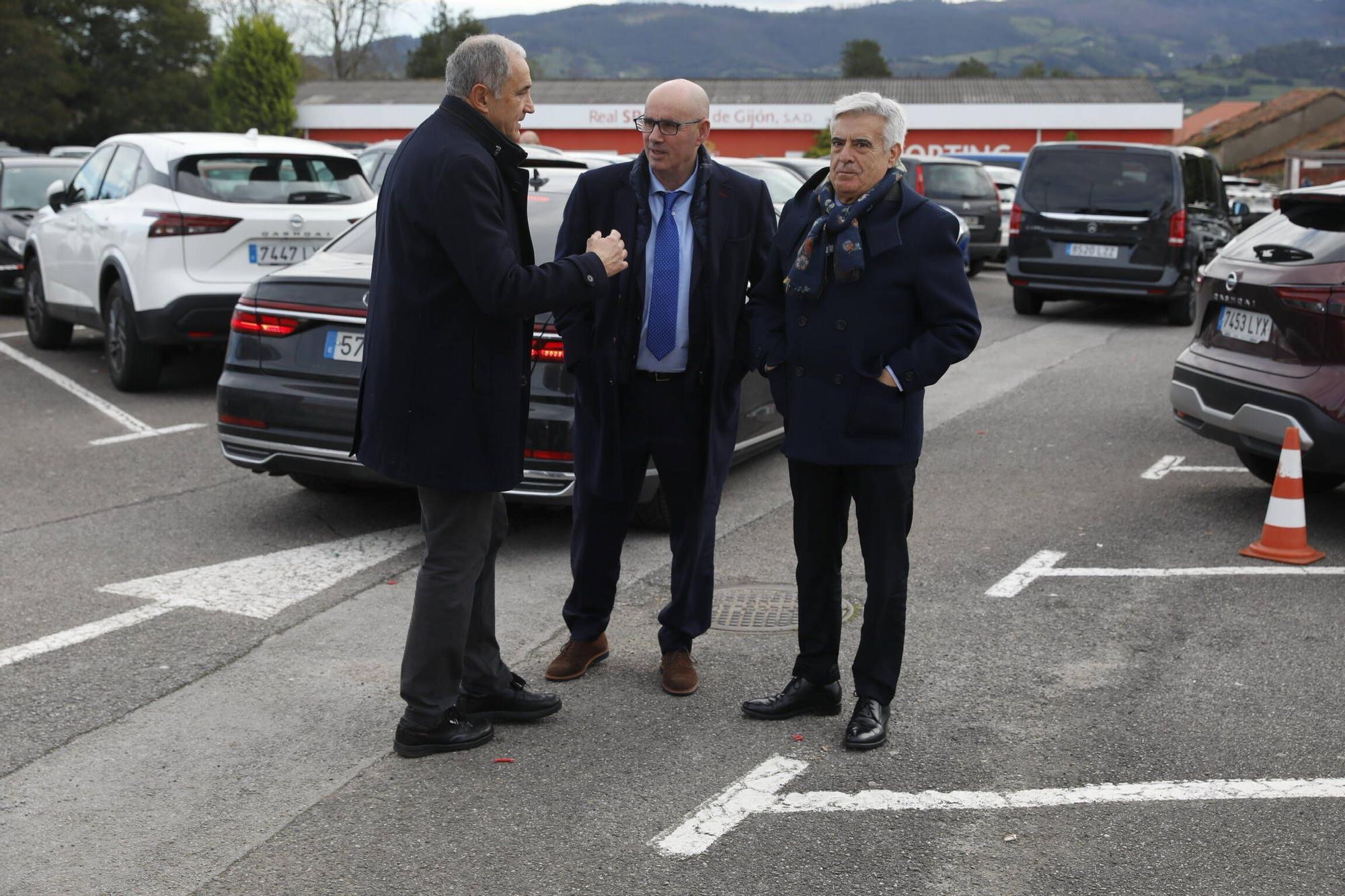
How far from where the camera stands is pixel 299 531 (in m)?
6.52

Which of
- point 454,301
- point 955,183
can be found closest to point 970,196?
point 955,183

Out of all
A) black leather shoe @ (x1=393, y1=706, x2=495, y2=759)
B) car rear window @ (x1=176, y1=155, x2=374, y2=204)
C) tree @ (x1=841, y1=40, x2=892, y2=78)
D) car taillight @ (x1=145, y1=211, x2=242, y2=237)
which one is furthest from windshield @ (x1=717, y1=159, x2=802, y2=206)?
tree @ (x1=841, y1=40, x2=892, y2=78)

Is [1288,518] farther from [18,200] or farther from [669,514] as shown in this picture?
[18,200]

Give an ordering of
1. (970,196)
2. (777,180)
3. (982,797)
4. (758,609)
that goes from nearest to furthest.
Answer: (982,797) < (758,609) < (777,180) < (970,196)

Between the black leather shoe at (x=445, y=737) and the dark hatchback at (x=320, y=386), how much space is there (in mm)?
1812

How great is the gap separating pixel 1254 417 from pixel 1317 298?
0.59m

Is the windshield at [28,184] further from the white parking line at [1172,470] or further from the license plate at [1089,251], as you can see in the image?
the white parking line at [1172,470]

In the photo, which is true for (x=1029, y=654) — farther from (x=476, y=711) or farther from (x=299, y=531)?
(x=299, y=531)

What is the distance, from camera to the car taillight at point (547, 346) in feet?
19.0

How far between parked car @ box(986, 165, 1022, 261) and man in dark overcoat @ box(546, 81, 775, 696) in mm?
16369

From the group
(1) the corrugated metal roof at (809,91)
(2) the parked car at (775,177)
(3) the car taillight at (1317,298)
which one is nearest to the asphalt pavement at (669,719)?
(3) the car taillight at (1317,298)

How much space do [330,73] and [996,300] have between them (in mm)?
72889

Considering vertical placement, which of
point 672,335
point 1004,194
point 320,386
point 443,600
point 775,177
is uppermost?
point 775,177

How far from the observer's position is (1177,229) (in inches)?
558
